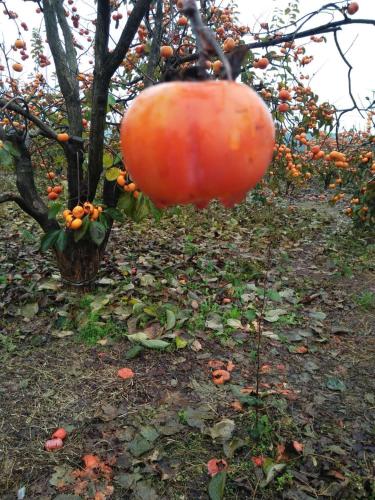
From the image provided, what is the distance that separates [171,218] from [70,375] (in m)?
3.17

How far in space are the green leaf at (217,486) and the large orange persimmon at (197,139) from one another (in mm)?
1418

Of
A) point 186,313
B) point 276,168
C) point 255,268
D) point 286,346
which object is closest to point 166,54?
point 186,313

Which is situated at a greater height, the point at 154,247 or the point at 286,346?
the point at 154,247

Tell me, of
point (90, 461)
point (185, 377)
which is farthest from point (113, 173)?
point (90, 461)

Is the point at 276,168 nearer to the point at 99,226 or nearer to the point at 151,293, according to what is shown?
the point at 151,293

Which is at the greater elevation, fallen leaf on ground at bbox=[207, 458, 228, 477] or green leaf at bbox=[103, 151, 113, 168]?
green leaf at bbox=[103, 151, 113, 168]

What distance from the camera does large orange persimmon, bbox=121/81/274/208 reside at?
563 mm

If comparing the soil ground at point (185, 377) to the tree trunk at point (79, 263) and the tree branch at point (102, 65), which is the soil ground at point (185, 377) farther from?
the tree branch at point (102, 65)

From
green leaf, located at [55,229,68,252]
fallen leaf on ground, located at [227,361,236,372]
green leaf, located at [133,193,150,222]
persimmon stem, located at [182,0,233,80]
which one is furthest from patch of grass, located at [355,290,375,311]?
persimmon stem, located at [182,0,233,80]

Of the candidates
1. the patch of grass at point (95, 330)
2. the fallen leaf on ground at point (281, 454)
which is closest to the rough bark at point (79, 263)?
the patch of grass at point (95, 330)

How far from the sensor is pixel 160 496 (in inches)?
64.4

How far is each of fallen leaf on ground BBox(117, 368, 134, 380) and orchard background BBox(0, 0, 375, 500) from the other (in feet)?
0.06

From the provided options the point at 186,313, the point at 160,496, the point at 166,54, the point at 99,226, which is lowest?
the point at 160,496

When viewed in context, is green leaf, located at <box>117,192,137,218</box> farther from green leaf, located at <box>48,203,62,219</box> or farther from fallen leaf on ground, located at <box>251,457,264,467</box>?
fallen leaf on ground, located at <box>251,457,264,467</box>
